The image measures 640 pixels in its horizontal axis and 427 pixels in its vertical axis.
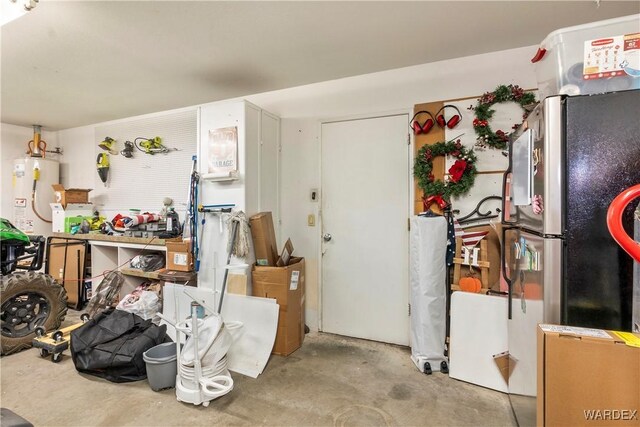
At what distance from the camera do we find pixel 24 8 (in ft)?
5.75

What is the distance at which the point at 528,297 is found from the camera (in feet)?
5.21

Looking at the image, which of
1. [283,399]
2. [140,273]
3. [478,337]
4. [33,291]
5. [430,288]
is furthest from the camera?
[140,273]

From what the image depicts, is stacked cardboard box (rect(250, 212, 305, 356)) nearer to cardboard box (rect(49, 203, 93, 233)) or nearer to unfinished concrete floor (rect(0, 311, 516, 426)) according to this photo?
unfinished concrete floor (rect(0, 311, 516, 426))

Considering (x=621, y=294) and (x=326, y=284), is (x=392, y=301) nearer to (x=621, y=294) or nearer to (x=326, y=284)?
(x=326, y=284)

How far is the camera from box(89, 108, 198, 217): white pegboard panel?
4.07m

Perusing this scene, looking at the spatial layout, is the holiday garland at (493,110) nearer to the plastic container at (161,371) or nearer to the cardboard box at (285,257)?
the cardboard box at (285,257)

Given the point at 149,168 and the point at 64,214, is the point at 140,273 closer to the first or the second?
the point at 149,168

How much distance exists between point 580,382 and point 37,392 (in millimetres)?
3234

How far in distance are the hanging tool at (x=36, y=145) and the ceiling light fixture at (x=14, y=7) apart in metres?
4.07

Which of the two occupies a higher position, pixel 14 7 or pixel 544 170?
pixel 14 7

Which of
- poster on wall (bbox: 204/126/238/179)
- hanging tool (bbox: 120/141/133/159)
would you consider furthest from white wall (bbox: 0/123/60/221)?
poster on wall (bbox: 204/126/238/179)

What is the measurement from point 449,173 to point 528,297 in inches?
55.1

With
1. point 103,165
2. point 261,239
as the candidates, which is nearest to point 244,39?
point 261,239

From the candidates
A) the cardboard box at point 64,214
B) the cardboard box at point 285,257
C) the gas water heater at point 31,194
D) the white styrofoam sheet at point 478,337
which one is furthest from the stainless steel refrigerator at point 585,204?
the gas water heater at point 31,194
